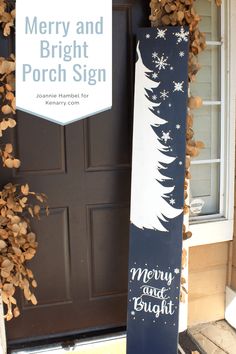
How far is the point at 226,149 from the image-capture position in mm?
2406

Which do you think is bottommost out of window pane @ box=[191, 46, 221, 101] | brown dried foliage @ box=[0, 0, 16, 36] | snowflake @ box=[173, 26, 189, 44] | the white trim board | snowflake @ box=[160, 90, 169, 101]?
the white trim board

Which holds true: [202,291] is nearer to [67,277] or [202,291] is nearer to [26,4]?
[67,277]

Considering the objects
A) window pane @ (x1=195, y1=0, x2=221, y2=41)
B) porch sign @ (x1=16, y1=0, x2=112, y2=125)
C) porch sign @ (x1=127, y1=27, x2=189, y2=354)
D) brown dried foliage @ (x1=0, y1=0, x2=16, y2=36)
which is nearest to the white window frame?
window pane @ (x1=195, y1=0, x2=221, y2=41)

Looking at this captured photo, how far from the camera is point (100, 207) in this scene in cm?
213

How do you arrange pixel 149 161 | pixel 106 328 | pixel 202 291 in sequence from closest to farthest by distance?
pixel 149 161 → pixel 106 328 → pixel 202 291

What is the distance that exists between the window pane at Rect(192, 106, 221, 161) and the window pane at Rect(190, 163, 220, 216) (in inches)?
3.1

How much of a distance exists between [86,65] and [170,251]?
1075 mm

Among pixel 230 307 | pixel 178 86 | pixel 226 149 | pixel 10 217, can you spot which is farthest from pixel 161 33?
pixel 230 307

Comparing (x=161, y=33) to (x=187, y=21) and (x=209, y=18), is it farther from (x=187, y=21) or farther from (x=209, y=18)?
(x=209, y=18)

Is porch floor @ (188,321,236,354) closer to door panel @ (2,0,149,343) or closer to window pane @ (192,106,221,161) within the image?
door panel @ (2,0,149,343)

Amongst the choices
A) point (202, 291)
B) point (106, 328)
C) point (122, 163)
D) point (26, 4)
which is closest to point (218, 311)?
point (202, 291)

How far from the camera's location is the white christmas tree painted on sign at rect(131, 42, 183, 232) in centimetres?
188

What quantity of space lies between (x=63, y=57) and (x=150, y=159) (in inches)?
28.6

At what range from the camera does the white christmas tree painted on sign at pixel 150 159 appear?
6.18 feet
